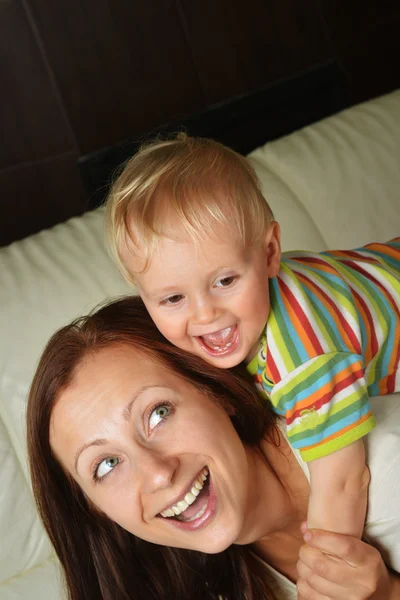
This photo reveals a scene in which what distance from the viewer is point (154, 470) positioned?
1.23m

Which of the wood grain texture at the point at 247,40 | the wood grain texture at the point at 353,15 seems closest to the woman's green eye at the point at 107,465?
the wood grain texture at the point at 247,40

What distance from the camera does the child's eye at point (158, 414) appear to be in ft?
4.22

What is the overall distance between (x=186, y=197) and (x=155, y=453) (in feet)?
1.39

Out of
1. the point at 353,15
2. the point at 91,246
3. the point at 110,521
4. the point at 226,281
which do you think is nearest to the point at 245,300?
the point at 226,281

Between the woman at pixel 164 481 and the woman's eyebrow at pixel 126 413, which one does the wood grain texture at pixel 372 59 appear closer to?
the woman at pixel 164 481

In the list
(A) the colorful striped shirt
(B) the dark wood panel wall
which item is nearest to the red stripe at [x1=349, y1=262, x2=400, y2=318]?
(A) the colorful striped shirt

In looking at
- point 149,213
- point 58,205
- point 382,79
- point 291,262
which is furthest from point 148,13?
point 149,213

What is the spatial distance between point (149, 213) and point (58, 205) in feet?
5.71

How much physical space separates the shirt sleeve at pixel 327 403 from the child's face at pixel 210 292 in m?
0.11

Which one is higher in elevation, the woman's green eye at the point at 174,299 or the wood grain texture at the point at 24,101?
the wood grain texture at the point at 24,101

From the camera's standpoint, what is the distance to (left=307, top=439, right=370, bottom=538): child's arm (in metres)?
1.25

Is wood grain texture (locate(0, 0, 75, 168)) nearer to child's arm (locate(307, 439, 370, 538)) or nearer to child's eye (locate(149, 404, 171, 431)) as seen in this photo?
child's eye (locate(149, 404, 171, 431))

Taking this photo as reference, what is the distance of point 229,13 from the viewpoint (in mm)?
2896

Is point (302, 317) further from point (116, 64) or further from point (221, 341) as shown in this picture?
point (116, 64)
